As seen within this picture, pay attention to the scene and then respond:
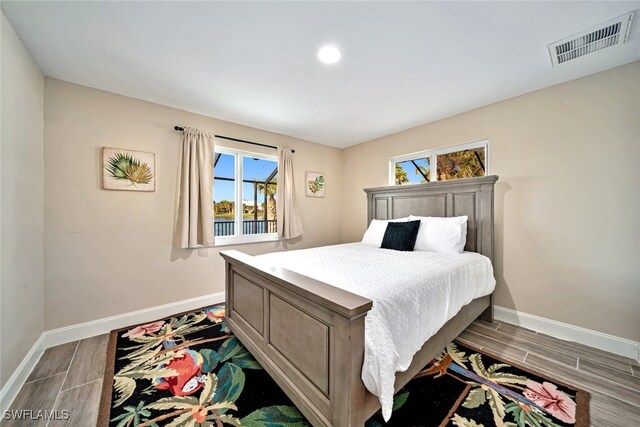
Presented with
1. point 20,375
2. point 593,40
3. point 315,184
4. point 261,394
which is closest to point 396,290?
point 261,394

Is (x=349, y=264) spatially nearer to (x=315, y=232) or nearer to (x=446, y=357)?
(x=446, y=357)

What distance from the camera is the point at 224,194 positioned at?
3379 millimetres

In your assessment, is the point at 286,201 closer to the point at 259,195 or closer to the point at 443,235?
the point at 259,195

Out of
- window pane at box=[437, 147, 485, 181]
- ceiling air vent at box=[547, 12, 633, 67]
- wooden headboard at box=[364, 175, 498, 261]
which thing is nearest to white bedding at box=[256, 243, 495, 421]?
wooden headboard at box=[364, 175, 498, 261]

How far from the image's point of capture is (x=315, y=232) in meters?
4.27

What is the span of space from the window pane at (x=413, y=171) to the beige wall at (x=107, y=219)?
8.84ft

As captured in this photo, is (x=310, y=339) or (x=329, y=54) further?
(x=329, y=54)

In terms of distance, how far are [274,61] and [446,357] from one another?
284 cm

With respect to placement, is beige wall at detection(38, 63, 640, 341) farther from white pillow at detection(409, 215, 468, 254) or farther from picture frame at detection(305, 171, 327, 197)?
picture frame at detection(305, 171, 327, 197)

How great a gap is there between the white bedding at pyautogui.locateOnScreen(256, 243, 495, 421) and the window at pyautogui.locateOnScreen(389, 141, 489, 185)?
3.83 feet

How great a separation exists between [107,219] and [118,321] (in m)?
1.06

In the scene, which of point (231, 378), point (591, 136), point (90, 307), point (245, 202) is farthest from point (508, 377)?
point (90, 307)

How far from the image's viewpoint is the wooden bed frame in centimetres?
112

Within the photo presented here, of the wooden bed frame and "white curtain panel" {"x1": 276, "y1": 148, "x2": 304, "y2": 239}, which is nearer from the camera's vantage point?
the wooden bed frame
